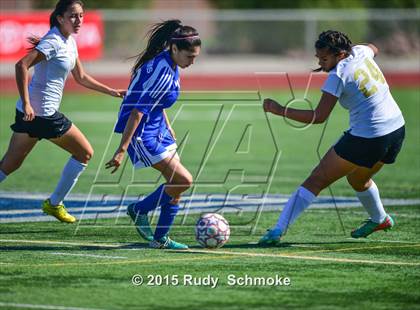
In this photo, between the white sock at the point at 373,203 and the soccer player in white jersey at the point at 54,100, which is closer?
the white sock at the point at 373,203

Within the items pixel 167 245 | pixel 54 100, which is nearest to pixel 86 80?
pixel 54 100

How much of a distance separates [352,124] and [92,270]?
115 inches

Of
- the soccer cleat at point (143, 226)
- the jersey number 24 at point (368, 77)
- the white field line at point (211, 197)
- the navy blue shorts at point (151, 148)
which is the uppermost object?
the jersey number 24 at point (368, 77)

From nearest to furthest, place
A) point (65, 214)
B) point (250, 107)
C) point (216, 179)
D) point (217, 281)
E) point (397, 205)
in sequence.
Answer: point (217, 281) → point (65, 214) → point (397, 205) → point (216, 179) → point (250, 107)

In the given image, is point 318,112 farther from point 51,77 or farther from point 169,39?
point 51,77

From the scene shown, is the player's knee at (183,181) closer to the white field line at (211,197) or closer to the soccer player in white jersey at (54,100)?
the soccer player in white jersey at (54,100)

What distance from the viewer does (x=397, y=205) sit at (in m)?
12.0

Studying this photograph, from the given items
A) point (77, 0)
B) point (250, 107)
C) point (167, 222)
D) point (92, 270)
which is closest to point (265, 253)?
point (167, 222)

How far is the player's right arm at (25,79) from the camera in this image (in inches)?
371

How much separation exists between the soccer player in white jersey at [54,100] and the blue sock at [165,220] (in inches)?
61.5

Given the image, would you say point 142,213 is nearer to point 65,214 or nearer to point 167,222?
point 167,222

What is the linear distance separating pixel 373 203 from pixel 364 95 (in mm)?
1237

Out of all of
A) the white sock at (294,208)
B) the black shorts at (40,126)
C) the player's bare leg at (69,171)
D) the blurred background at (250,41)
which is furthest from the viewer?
the blurred background at (250,41)

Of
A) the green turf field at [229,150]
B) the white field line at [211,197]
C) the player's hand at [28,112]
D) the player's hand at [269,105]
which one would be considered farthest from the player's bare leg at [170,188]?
the green turf field at [229,150]
